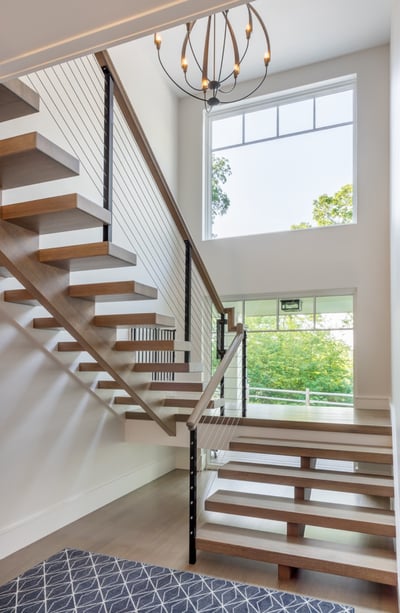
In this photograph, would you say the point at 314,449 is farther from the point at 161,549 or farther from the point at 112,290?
the point at 112,290

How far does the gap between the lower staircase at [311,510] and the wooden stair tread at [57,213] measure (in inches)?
92.7

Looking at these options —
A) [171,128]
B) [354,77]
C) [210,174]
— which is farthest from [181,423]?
[354,77]

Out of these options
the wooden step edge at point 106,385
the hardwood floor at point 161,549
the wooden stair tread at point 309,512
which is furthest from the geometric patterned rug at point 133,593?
the wooden step edge at point 106,385

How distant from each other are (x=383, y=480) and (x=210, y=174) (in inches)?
185

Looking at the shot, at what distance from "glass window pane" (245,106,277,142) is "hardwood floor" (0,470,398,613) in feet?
15.8

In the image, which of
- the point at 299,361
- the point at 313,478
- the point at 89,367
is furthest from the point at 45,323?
the point at 299,361

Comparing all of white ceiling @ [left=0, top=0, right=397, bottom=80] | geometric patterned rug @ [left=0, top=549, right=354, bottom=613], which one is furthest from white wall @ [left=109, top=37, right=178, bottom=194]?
geometric patterned rug @ [left=0, top=549, right=354, bottom=613]

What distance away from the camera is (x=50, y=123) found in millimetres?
3900

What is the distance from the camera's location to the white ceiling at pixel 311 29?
15.9 feet

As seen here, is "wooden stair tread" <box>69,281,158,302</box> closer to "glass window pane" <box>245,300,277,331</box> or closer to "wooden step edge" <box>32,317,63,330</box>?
"wooden step edge" <box>32,317,63,330</box>

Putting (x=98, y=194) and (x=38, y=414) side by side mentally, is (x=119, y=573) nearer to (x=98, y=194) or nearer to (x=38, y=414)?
(x=38, y=414)

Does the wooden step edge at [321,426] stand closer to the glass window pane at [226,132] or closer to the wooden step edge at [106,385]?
the wooden step edge at [106,385]

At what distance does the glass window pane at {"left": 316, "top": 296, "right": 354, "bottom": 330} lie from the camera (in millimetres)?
5672

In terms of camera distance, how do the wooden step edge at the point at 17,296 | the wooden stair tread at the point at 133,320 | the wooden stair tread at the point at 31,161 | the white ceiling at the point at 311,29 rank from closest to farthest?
the wooden stair tread at the point at 31,161, the wooden stair tread at the point at 133,320, the wooden step edge at the point at 17,296, the white ceiling at the point at 311,29
